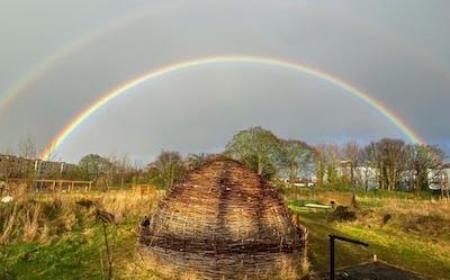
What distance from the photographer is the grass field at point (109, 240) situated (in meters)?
15.5

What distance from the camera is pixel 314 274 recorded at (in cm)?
1481

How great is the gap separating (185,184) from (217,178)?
117cm

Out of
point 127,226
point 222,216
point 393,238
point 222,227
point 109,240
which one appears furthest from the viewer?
point 393,238

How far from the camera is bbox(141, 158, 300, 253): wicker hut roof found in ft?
46.3

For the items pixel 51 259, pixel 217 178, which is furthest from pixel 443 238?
pixel 51 259

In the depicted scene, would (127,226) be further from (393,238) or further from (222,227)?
(393,238)

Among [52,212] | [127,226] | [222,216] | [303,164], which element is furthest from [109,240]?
[303,164]

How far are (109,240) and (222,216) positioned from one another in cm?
680

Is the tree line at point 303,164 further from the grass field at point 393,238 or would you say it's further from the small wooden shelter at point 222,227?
the small wooden shelter at point 222,227

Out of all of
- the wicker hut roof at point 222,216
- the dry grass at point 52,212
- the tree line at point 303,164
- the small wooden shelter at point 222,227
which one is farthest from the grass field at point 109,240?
the tree line at point 303,164

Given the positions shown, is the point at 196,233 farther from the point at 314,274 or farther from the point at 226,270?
the point at 314,274

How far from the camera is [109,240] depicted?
18812 mm

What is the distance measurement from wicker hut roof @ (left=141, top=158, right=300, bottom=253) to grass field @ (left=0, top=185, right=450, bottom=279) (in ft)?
5.10

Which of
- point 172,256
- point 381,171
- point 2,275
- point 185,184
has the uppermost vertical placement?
point 381,171
